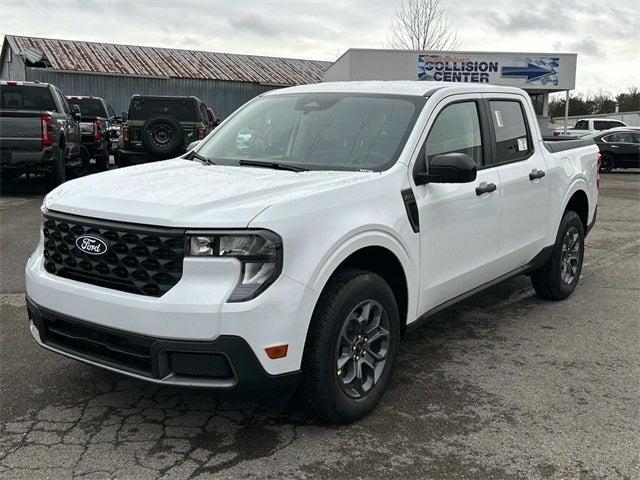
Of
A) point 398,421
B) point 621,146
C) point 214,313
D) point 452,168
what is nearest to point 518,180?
point 452,168

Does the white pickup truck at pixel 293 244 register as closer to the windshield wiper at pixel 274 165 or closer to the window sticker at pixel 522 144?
the windshield wiper at pixel 274 165

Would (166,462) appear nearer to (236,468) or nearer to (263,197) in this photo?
(236,468)

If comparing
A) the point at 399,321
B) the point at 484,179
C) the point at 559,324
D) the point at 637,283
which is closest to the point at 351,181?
the point at 399,321

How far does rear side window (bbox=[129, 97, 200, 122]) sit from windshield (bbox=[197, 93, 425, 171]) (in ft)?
36.7

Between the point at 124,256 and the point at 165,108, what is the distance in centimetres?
1317

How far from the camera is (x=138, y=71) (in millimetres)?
29766

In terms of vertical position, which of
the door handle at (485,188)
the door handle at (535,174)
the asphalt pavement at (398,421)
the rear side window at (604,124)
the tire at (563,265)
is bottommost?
the asphalt pavement at (398,421)

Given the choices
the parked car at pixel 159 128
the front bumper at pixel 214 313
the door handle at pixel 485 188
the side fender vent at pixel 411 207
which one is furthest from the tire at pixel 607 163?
the front bumper at pixel 214 313

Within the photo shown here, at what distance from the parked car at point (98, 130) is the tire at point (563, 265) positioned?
13.4m

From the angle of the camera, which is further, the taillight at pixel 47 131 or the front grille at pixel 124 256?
the taillight at pixel 47 131

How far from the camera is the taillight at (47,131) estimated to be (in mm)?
11555

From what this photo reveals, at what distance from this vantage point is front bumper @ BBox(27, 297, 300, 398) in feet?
9.30

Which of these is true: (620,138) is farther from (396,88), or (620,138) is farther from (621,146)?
(396,88)

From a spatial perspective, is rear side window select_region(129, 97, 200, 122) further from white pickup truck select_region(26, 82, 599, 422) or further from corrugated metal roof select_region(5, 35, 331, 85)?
A: corrugated metal roof select_region(5, 35, 331, 85)
